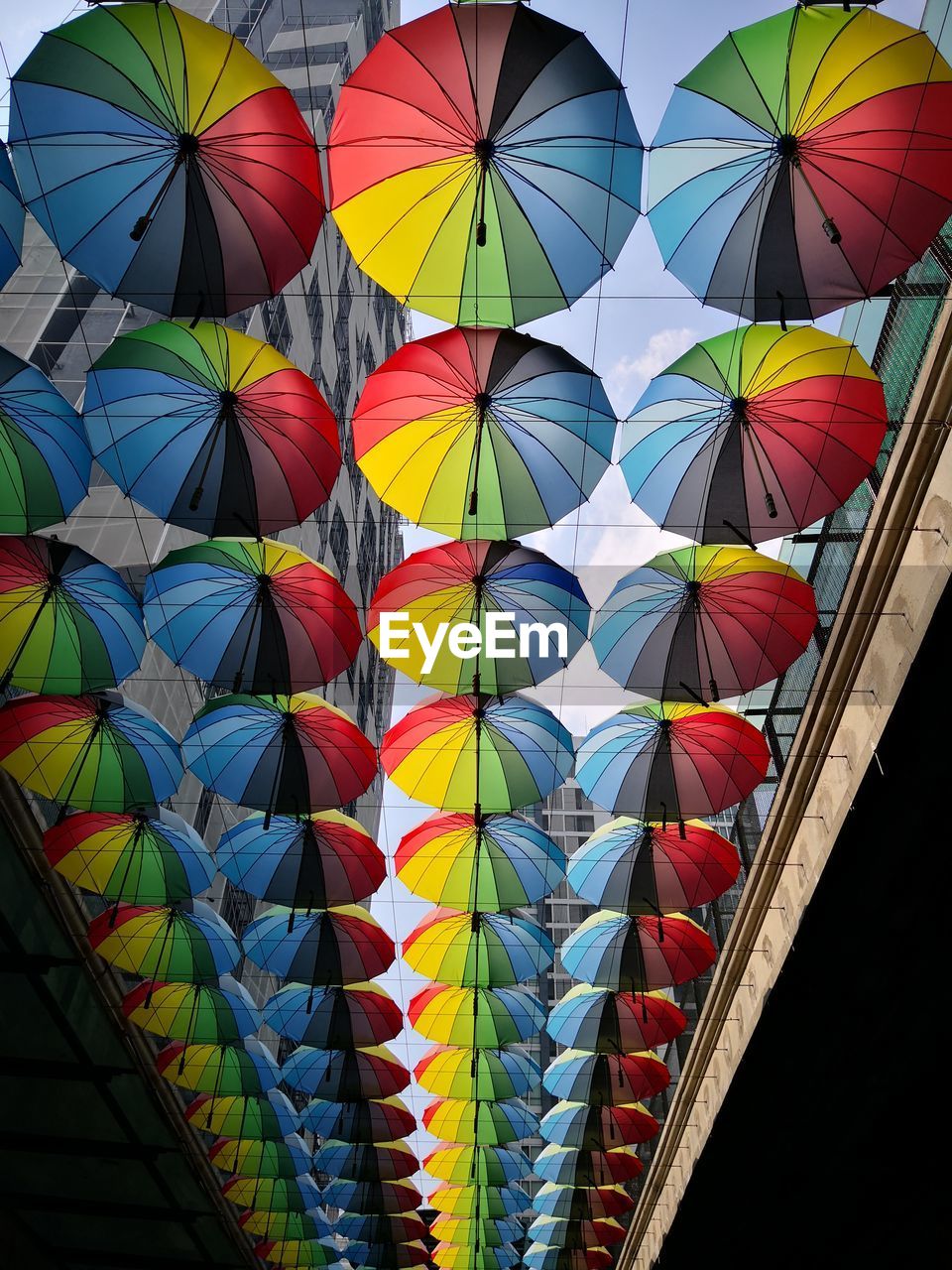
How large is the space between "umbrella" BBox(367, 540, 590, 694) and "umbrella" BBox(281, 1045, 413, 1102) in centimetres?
884

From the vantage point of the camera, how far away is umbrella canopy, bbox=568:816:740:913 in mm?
13523

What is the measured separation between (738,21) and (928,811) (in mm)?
7403

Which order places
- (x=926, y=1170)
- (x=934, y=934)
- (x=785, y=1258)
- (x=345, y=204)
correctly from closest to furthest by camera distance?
1. (x=345, y=204)
2. (x=934, y=934)
3. (x=926, y=1170)
4. (x=785, y=1258)

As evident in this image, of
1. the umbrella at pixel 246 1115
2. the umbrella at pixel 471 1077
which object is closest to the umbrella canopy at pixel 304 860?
the umbrella at pixel 471 1077

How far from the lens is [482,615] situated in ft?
35.1

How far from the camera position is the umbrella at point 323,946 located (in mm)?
14531

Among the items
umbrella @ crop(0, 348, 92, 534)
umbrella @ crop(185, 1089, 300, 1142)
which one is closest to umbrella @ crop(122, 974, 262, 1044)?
umbrella @ crop(185, 1089, 300, 1142)

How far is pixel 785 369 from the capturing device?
9.12 meters

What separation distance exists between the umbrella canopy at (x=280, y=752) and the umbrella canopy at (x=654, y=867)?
3.51 meters

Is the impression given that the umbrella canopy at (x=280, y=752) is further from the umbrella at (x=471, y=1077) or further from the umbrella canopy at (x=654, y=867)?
the umbrella at (x=471, y=1077)

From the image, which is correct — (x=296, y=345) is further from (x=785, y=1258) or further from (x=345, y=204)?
(x=785, y=1258)

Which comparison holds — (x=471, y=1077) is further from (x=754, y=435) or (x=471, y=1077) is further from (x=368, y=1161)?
(x=754, y=435)

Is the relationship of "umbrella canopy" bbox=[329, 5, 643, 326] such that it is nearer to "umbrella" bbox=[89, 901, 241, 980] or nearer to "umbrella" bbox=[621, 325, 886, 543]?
"umbrella" bbox=[621, 325, 886, 543]

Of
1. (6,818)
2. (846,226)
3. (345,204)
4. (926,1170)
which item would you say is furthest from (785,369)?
(926,1170)
